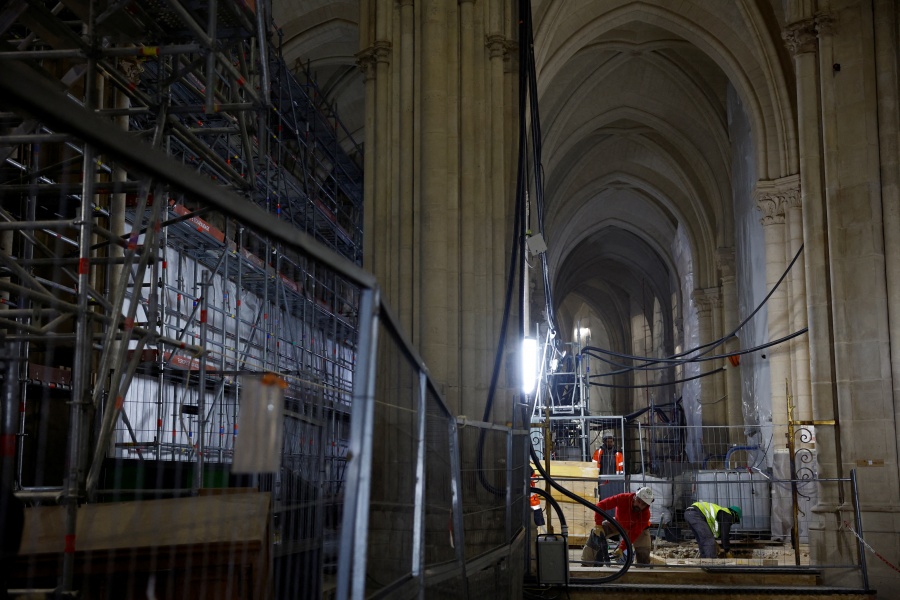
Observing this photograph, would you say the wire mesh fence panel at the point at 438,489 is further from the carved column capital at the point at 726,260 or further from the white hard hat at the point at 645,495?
the carved column capital at the point at 726,260

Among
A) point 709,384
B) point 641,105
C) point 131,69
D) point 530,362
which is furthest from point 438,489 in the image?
point 709,384

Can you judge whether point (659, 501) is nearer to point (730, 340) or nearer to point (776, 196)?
point (776, 196)

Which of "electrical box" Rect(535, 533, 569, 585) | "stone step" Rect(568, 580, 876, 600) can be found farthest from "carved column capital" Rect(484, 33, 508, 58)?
"stone step" Rect(568, 580, 876, 600)

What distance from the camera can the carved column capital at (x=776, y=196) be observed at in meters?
17.3

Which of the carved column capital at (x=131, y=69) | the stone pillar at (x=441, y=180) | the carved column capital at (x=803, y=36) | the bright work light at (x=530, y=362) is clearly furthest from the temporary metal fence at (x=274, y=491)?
the bright work light at (x=530, y=362)

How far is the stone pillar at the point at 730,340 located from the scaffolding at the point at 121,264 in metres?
14.1

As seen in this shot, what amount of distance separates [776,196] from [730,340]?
8206 millimetres

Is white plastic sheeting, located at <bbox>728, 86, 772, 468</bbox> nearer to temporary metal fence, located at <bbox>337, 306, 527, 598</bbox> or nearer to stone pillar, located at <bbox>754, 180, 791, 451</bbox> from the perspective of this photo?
stone pillar, located at <bbox>754, 180, 791, 451</bbox>

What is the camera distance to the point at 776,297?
1738 centimetres

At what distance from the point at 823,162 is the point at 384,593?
10.3 metres

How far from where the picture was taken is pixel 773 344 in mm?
16750

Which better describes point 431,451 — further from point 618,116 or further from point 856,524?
point 618,116

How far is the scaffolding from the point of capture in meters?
3.30

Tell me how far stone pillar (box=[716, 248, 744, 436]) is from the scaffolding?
554 inches
